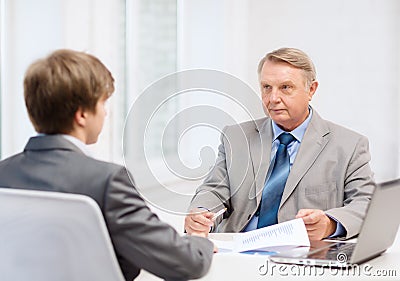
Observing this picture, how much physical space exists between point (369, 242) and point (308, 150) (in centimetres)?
77

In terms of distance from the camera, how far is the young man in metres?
1.40

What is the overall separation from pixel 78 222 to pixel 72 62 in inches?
13.3

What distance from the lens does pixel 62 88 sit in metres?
1.46

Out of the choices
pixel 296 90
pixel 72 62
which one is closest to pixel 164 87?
pixel 296 90

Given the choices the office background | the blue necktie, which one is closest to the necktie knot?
the blue necktie

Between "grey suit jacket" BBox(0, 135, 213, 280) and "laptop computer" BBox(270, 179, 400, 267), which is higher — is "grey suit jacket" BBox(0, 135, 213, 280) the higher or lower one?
the higher one

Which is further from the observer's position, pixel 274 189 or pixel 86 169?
pixel 274 189

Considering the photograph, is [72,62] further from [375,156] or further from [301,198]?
[375,156]

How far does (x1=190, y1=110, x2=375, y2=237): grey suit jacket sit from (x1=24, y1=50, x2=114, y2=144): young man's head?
991 mm

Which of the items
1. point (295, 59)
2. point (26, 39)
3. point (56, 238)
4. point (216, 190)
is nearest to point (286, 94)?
point (295, 59)

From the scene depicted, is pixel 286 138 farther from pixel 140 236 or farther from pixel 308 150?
pixel 140 236

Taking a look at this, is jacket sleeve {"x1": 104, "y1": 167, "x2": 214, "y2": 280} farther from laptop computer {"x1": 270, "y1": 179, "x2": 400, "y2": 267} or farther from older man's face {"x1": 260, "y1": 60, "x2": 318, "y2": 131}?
older man's face {"x1": 260, "y1": 60, "x2": 318, "y2": 131}

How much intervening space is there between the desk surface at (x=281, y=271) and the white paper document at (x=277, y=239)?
0.11 m

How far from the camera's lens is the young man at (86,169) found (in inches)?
55.0
